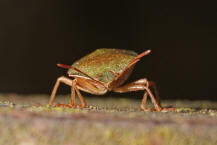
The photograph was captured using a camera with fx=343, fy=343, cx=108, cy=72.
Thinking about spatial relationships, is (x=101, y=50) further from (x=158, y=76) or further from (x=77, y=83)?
(x=158, y=76)

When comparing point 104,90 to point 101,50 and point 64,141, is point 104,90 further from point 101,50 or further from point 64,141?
point 64,141

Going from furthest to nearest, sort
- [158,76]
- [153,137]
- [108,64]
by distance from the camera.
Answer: [158,76], [108,64], [153,137]

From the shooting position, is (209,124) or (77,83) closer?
(209,124)

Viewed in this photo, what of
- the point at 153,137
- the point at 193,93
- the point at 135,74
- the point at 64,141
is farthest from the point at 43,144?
the point at 193,93

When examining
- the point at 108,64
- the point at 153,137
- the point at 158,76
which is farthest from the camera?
the point at 158,76

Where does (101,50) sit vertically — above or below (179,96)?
above

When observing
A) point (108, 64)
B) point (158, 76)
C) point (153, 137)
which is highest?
point (108, 64)
